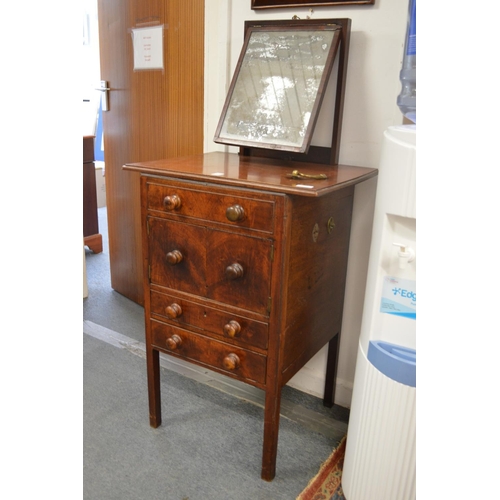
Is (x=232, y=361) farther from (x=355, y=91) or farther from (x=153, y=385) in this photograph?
(x=355, y=91)

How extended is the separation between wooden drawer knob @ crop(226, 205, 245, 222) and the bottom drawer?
36cm

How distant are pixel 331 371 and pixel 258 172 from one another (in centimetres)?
78

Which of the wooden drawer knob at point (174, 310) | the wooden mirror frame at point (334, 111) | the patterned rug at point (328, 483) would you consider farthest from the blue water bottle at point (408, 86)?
the patterned rug at point (328, 483)

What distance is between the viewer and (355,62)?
4.65 ft

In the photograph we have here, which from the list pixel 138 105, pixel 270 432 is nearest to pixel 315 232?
pixel 270 432

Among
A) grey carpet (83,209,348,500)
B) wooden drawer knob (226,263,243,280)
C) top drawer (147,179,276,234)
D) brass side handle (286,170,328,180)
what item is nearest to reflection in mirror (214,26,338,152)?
brass side handle (286,170,328,180)

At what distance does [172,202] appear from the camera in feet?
4.13

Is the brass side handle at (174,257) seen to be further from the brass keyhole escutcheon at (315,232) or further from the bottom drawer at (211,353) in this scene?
the brass keyhole escutcheon at (315,232)

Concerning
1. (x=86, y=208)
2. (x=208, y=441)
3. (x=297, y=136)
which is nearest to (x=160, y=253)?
(x=297, y=136)

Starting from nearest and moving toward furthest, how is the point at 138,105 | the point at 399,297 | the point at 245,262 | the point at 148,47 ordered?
the point at 399,297, the point at 245,262, the point at 148,47, the point at 138,105

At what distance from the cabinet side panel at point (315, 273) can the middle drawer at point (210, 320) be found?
9 cm

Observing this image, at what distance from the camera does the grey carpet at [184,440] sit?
1305mm

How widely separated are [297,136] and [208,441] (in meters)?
0.97
